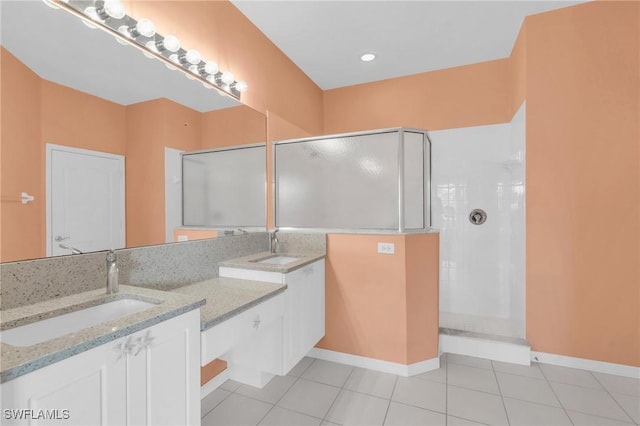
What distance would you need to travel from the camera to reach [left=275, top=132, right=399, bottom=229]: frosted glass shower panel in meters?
2.27

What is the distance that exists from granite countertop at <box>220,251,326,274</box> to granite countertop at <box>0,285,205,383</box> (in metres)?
0.69

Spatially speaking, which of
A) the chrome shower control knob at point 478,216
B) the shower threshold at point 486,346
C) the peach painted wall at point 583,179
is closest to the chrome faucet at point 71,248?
the shower threshold at point 486,346

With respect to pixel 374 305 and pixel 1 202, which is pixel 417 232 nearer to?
pixel 374 305

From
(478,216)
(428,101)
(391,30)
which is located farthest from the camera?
(428,101)

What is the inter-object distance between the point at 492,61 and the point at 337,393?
349 centimetres

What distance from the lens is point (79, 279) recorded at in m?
1.23

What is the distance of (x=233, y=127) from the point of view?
217 centimetres

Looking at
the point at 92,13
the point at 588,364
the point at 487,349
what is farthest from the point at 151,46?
the point at 588,364

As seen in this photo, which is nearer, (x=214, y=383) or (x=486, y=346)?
(x=214, y=383)

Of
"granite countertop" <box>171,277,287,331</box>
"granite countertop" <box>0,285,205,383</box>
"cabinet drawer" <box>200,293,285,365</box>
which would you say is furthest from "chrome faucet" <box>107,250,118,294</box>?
"cabinet drawer" <box>200,293,285,365</box>

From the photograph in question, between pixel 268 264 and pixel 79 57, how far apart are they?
141 centimetres

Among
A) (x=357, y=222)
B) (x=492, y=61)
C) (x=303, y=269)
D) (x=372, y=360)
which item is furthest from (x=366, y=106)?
(x=372, y=360)

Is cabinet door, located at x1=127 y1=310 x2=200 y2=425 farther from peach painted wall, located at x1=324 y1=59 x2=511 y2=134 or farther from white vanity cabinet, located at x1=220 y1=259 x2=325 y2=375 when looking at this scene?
peach painted wall, located at x1=324 y1=59 x2=511 y2=134

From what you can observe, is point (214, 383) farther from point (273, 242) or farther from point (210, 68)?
point (210, 68)
